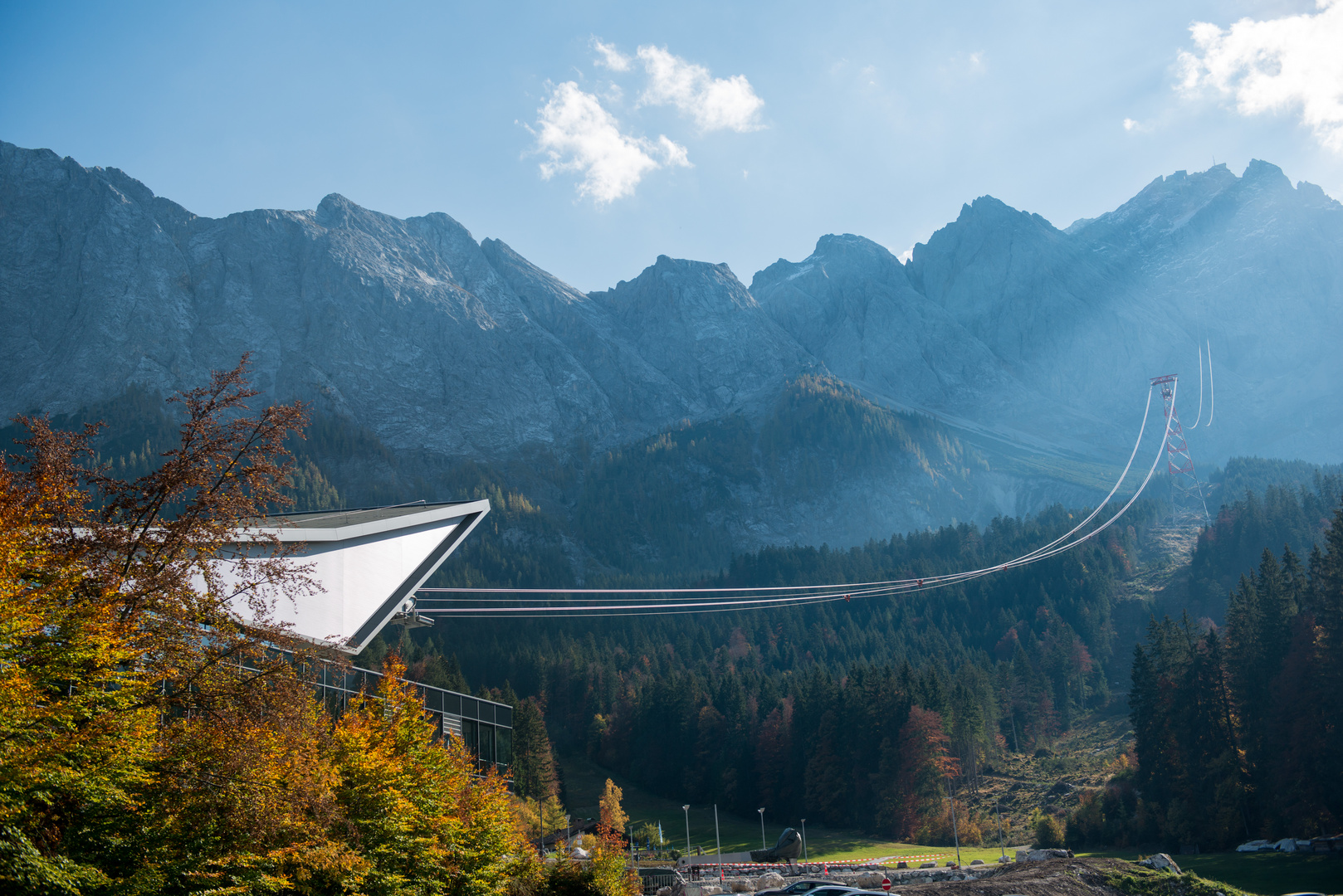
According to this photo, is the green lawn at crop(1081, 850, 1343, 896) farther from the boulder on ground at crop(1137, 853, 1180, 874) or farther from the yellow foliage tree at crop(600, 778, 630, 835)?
the yellow foliage tree at crop(600, 778, 630, 835)

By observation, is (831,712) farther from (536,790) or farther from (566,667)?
(566,667)

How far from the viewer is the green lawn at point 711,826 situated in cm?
8281

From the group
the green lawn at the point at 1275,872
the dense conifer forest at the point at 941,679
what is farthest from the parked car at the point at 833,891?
the dense conifer forest at the point at 941,679

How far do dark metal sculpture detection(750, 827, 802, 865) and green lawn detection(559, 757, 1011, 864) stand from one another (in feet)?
14.1

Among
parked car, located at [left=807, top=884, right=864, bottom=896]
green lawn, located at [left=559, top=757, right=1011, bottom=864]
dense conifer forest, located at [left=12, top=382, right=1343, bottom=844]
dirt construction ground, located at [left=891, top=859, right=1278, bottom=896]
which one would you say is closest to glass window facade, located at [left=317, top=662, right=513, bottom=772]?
parked car, located at [left=807, top=884, right=864, bottom=896]

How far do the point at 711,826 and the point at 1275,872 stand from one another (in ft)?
215

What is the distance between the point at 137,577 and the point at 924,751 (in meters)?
94.4

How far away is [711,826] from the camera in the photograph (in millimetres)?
106812

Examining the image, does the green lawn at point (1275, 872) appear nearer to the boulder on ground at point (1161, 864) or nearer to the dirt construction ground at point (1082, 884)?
the boulder on ground at point (1161, 864)

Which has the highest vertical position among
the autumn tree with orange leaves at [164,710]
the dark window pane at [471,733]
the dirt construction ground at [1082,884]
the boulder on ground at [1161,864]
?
the autumn tree with orange leaves at [164,710]

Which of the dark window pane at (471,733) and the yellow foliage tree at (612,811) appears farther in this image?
the yellow foliage tree at (612,811)

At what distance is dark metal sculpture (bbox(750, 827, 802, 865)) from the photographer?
3019 inches

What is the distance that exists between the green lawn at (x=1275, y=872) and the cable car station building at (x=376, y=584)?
42368 mm

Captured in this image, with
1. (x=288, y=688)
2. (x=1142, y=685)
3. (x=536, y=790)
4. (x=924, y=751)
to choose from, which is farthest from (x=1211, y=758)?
(x=288, y=688)
